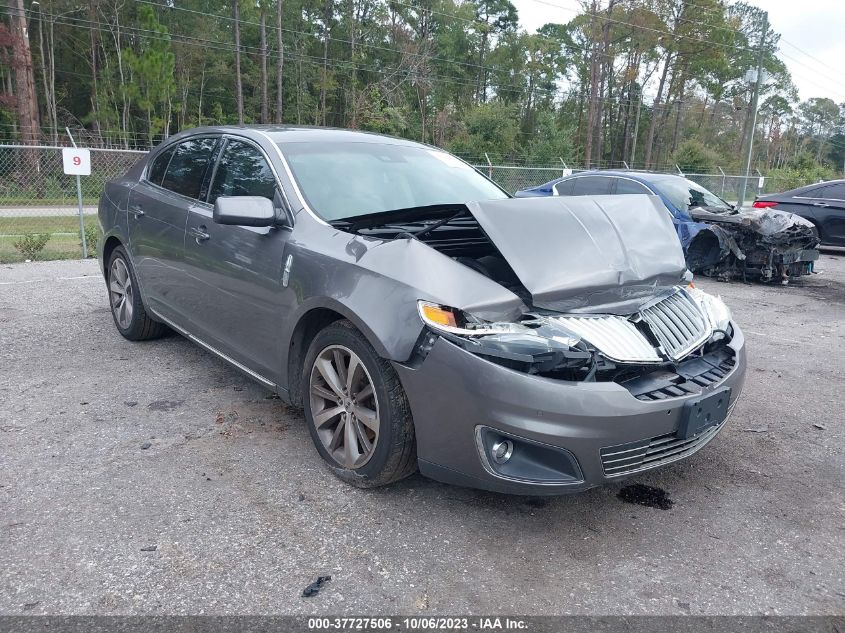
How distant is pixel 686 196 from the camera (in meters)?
9.34

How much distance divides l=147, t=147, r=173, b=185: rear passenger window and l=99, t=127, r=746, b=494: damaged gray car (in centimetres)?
73

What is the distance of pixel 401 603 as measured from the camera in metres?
2.21

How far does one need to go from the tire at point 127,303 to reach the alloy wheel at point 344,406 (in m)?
2.49

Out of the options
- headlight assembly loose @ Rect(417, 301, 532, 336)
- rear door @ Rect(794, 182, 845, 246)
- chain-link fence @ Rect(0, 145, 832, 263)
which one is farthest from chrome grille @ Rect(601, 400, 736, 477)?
rear door @ Rect(794, 182, 845, 246)

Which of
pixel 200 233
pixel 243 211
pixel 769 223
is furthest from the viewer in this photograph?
pixel 769 223

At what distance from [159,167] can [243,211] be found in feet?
6.68

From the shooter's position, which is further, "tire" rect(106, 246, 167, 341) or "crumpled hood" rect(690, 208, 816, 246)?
"crumpled hood" rect(690, 208, 816, 246)

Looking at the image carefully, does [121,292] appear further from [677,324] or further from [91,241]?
[91,241]

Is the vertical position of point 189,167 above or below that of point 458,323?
above

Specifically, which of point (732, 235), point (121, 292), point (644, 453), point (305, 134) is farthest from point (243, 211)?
point (732, 235)

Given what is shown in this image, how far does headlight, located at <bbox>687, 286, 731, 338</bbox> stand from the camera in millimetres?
3202

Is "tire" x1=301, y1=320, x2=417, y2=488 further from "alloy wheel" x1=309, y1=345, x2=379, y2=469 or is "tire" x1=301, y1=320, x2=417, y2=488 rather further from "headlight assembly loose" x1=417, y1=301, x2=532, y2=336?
"headlight assembly loose" x1=417, y1=301, x2=532, y2=336

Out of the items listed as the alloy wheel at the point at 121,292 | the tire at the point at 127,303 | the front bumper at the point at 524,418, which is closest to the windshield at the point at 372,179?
the front bumper at the point at 524,418

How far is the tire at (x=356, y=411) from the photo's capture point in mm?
2641
